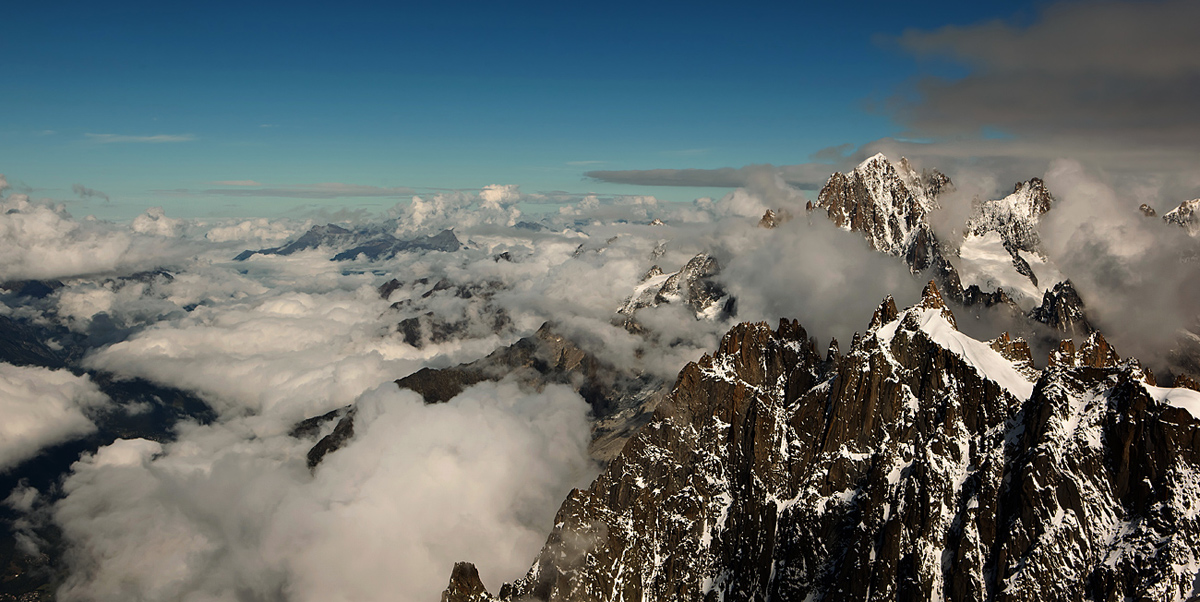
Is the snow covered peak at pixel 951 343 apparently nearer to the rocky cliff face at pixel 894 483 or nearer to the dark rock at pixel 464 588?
the rocky cliff face at pixel 894 483

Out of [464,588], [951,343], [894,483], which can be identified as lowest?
[464,588]

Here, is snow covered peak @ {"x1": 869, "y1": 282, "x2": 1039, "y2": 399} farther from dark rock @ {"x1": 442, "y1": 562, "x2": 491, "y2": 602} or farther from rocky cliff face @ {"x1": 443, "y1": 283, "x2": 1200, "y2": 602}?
dark rock @ {"x1": 442, "y1": 562, "x2": 491, "y2": 602}

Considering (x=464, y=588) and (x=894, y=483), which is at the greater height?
(x=894, y=483)

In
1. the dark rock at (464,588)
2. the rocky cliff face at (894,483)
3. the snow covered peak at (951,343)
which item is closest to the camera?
the rocky cliff face at (894,483)

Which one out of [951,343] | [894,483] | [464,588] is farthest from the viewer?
[464,588]

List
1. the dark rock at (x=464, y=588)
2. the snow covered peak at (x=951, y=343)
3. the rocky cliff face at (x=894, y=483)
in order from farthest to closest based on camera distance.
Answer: the dark rock at (x=464, y=588)
the snow covered peak at (x=951, y=343)
the rocky cliff face at (x=894, y=483)

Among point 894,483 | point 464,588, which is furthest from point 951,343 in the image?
point 464,588

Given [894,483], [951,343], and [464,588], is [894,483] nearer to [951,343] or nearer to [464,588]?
[951,343]

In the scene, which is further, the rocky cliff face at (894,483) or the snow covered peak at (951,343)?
the snow covered peak at (951,343)

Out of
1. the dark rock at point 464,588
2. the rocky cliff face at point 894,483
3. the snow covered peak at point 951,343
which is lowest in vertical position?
the dark rock at point 464,588

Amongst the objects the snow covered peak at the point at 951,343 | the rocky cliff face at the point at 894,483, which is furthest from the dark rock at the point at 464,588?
the snow covered peak at the point at 951,343

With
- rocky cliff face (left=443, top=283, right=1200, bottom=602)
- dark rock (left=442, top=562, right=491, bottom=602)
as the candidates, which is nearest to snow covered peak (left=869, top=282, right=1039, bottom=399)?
rocky cliff face (left=443, top=283, right=1200, bottom=602)
